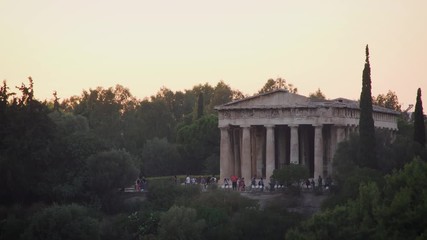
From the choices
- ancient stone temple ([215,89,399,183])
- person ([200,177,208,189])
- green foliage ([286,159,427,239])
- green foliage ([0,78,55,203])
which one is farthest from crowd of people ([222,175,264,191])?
green foliage ([286,159,427,239])

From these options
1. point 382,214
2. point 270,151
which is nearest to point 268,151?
point 270,151

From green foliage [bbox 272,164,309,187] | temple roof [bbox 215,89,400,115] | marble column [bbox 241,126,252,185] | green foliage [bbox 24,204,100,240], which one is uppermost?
temple roof [bbox 215,89,400,115]

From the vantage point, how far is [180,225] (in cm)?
5753

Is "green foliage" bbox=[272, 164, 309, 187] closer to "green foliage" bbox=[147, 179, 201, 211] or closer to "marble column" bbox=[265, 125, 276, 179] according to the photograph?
"green foliage" bbox=[147, 179, 201, 211]

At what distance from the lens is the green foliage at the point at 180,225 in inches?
2261

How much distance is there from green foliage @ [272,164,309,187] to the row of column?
6.06 m

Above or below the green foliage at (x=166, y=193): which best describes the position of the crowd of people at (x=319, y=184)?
above

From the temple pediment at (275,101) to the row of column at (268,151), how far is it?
1540 mm

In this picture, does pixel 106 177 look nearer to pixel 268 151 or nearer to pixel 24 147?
pixel 24 147

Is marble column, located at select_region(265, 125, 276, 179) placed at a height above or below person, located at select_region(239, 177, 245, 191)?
above

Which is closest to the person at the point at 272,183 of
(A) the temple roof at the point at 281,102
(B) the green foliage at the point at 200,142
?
(A) the temple roof at the point at 281,102

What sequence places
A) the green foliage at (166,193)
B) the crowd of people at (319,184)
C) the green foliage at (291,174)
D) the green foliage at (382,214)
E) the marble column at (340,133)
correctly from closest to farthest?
the green foliage at (382,214), the green foliage at (291,174), the green foliage at (166,193), the crowd of people at (319,184), the marble column at (340,133)

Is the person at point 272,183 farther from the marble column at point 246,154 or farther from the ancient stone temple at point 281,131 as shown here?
the marble column at point 246,154

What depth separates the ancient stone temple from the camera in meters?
71.4
